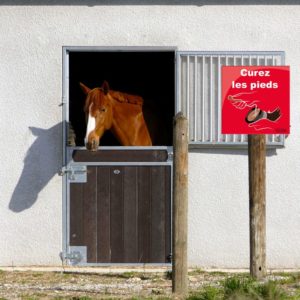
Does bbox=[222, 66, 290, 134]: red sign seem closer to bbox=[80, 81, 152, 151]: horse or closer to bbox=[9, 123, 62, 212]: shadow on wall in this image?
bbox=[80, 81, 152, 151]: horse

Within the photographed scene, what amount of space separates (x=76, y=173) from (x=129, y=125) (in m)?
1.01

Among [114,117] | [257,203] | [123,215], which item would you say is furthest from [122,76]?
[257,203]

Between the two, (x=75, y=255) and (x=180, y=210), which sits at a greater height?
(x=180, y=210)

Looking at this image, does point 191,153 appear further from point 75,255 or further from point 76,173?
point 75,255

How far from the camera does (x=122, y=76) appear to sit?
14.8m

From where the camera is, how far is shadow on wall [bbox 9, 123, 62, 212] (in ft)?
38.4

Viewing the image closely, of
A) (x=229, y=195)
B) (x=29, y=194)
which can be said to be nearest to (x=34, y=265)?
(x=29, y=194)

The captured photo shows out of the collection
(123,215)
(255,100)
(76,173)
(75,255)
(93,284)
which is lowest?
(93,284)

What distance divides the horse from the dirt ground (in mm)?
1517

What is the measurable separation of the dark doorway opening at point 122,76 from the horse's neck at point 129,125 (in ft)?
3.84

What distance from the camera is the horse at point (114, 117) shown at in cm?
1146

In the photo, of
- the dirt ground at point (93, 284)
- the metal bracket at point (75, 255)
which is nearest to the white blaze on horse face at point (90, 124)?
the metal bracket at point (75, 255)

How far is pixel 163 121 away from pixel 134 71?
1852 millimetres

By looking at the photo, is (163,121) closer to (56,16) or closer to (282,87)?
(56,16)
